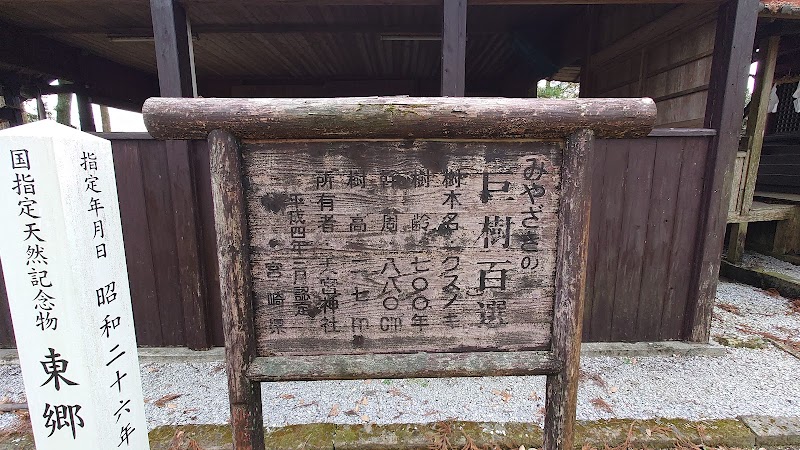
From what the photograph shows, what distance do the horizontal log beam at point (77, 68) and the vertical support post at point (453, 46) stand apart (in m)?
5.35

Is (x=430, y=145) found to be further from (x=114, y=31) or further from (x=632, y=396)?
(x=114, y=31)

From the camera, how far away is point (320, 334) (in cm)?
158

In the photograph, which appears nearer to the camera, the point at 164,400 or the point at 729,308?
the point at 164,400

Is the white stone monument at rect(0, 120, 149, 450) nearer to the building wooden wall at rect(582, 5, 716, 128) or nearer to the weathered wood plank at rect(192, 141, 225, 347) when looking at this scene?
the weathered wood plank at rect(192, 141, 225, 347)

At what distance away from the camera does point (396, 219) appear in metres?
1.52

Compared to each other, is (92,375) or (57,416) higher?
(92,375)

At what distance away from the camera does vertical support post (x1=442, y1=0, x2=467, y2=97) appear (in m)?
2.72

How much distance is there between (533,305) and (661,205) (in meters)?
2.36

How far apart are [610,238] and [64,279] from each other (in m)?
3.60

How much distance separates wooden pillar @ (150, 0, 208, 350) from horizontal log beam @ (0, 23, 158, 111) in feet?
10.5

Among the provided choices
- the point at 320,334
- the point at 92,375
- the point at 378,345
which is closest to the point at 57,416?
the point at 92,375

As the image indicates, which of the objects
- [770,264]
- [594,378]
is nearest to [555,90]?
[770,264]

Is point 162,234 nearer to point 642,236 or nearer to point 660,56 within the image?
point 642,236

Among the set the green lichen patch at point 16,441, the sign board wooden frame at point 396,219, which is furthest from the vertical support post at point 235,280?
the green lichen patch at point 16,441
